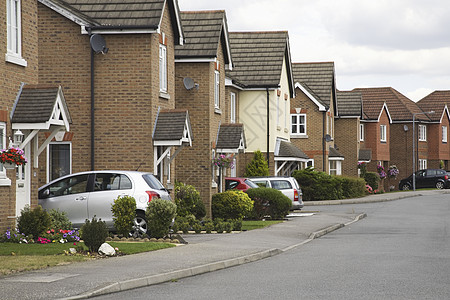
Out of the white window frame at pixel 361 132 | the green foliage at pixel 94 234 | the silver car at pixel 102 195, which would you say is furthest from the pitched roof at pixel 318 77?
the green foliage at pixel 94 234

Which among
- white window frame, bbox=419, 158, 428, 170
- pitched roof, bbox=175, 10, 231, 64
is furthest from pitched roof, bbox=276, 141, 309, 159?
white window frame, bbox=419, 158, 428, 170

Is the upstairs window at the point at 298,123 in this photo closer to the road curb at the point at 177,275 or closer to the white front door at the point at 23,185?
the road curb at the point at 177,275

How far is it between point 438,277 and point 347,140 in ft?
162

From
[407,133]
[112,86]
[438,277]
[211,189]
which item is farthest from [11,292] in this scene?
[407,133]

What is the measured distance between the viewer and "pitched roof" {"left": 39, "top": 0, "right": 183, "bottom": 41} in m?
22.8

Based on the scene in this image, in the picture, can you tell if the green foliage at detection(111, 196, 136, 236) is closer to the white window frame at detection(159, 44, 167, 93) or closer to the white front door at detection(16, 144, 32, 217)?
the white front door at detection(16, 144, 32, 217)

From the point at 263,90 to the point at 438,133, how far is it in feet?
135

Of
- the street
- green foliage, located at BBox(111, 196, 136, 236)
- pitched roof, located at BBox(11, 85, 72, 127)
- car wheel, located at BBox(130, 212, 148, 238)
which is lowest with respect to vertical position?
the street

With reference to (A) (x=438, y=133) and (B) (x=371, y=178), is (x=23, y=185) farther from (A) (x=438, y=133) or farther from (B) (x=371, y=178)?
(A) (x=438, y=133)

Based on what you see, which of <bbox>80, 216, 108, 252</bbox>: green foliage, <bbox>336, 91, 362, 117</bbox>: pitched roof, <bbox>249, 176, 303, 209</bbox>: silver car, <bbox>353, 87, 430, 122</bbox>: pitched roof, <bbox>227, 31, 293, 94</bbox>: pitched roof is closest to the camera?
<bbox>80, 216, 108, 252</bbox>: green foliage

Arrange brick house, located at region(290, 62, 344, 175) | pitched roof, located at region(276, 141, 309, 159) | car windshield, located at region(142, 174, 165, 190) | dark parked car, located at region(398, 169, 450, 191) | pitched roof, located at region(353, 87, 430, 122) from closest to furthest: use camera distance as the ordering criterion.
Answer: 1. car windshield, located at region(142, 174, 165, 190)
2. pitched roof, located at region(276, 141, 309, 159)
3. brick house, located at region(290, 62, 344, 175)
4. dark parked car, located at region(398, 169, 450, 191)
5. pitched roof, located at region(353, 87, 430, 122)

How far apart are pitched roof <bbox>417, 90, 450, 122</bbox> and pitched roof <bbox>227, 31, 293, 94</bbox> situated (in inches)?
1469

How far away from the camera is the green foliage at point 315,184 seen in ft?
156

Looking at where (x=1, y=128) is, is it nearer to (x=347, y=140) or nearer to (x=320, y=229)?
(x=320, y=229)
